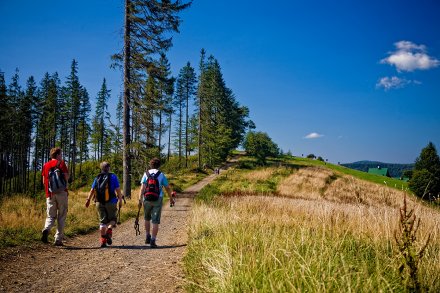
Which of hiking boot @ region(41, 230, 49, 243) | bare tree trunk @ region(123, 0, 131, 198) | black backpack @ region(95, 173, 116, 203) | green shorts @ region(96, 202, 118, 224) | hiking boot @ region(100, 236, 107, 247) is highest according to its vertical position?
bare tree trunk @ region(123, 0, 131, 198)

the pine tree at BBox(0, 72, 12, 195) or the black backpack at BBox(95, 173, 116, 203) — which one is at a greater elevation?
the pine tree at BBox(0, 72, 12, 195)

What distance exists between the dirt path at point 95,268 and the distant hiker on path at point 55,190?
0.47 meters

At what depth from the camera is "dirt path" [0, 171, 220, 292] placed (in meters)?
4.32

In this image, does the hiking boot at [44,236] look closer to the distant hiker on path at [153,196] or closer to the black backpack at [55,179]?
the black backpack at [55,179]

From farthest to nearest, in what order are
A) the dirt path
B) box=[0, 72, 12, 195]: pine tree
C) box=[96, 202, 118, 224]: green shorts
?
box=[0, 72, 12, 195]: pine tree
box=[96, 202, 118, 224]: green shorts
the dirt path

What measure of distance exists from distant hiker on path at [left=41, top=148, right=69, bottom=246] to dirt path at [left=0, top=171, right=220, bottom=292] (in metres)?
0.47

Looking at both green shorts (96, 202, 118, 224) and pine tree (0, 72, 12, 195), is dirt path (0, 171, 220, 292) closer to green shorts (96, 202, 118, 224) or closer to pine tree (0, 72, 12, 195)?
green shorts (96, 202, 118, 224)

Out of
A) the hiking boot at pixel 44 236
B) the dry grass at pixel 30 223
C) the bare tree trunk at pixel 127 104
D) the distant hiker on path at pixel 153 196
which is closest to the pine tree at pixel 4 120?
the bare tree trunk at pixel 127 104

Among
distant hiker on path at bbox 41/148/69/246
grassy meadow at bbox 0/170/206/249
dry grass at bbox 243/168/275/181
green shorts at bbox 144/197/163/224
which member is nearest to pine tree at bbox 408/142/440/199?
dry grass at bbox 243/168/275/181

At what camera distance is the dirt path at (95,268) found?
4.32 metres

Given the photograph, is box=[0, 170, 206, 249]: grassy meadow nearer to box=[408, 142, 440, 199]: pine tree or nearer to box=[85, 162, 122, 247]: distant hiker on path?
box=[85, 162, 122, 247]: distant hiker on path

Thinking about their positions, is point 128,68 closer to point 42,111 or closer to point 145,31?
point 145,31

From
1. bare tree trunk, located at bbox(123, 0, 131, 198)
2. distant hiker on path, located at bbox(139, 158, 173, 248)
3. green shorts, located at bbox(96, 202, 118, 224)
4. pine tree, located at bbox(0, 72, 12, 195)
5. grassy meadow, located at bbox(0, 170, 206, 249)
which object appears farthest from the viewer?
pine tree, located at bbox(0, 72, 12, 195)

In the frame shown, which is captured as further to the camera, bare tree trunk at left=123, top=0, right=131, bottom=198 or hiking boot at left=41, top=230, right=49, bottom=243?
bare tree trunk at left=123, top=0, right=131, bottom=198
